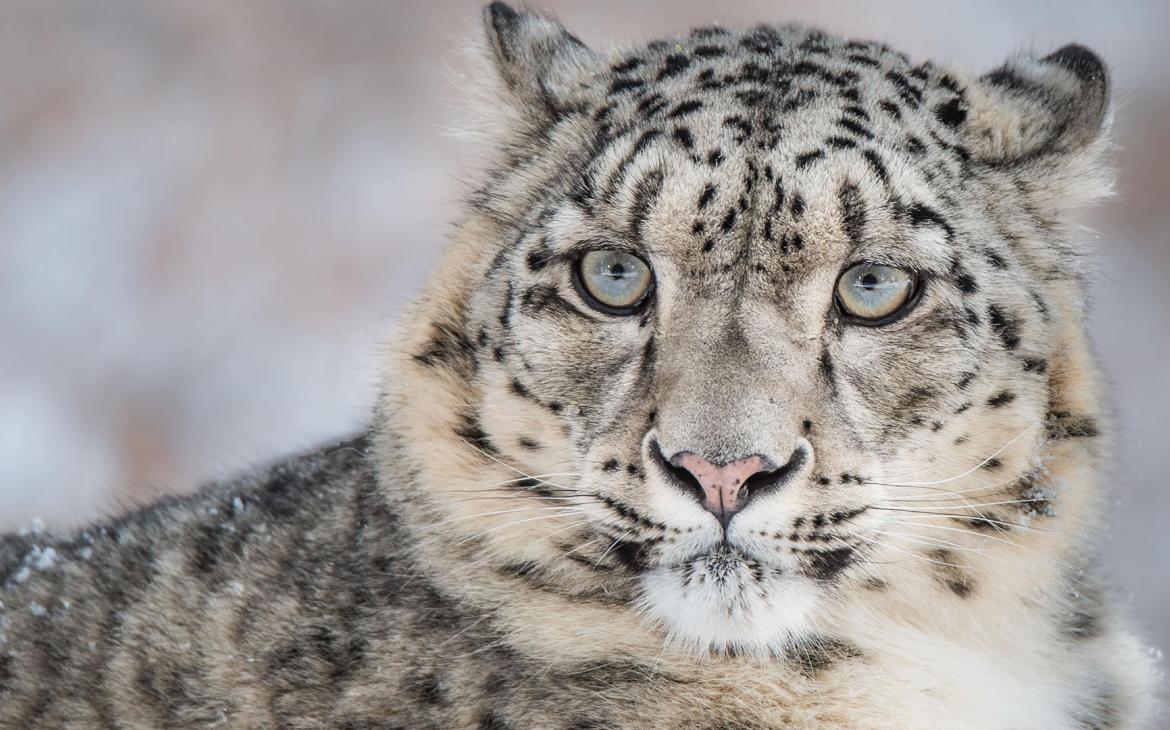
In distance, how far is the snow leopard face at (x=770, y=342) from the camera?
3.80 metres

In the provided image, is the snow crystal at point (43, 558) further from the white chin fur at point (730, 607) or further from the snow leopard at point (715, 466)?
the white chin fur at point (730, 607)

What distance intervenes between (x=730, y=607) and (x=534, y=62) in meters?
2.10

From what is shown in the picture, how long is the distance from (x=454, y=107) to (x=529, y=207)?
0.83 meters

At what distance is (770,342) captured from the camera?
3877 mm

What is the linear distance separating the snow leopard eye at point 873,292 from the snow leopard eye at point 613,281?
0.56 metres

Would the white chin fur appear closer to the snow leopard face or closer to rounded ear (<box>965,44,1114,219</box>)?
the snow leopard face

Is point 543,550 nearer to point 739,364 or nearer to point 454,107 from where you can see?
point 739,364

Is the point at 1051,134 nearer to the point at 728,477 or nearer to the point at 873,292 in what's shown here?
the point at 873,292

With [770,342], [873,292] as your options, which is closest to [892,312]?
[873,292]

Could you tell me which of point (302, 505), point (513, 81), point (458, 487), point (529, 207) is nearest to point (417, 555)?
point (458, 487)

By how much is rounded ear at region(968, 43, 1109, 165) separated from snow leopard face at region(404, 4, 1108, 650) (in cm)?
1

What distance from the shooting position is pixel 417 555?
4340mm

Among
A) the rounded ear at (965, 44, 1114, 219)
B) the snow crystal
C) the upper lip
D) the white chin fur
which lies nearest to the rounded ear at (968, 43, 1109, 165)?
the rounded ear at (965, 44, 1114, 219)

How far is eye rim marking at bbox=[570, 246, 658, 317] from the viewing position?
4105 millimetres
